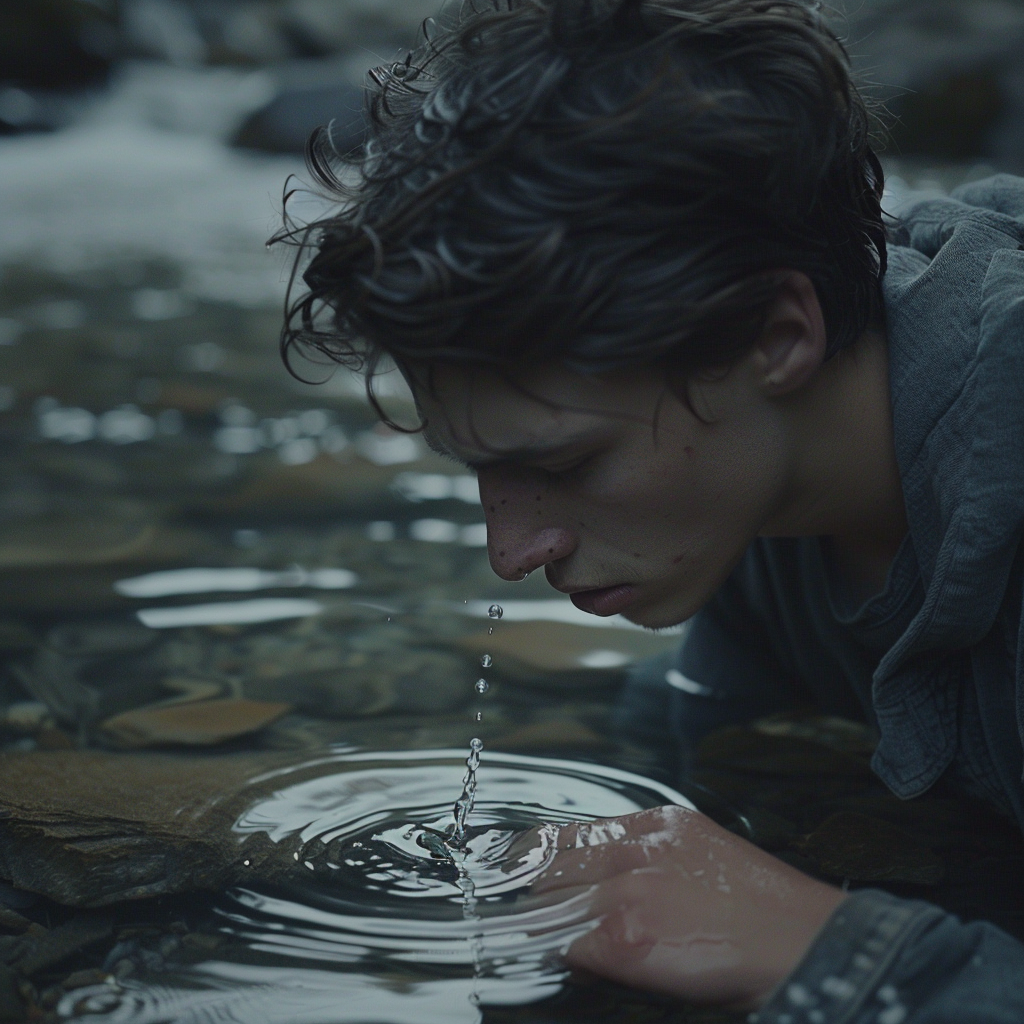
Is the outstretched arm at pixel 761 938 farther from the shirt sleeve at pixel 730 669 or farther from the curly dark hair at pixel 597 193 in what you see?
the shirt sleeve at pixel 730 669

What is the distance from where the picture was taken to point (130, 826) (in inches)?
54.9

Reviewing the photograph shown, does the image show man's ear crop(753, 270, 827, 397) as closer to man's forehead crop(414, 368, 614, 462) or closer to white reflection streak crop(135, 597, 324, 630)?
man's forehead crop(414, 368, 614, 462)

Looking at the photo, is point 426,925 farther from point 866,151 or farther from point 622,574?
point 866,151

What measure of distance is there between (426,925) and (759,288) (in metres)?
0.64

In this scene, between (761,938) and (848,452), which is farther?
(848,452)

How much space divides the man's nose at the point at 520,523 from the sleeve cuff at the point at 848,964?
0.41 m

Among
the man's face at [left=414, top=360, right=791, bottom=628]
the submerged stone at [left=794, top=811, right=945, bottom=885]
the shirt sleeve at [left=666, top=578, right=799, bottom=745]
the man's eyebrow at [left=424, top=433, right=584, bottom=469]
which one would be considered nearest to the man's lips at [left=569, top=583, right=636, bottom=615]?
the man's face at [left=414, top=360, right=791, bottom=628]

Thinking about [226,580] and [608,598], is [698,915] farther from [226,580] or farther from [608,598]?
[226,580]

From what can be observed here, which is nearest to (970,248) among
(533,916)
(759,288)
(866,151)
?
(866,151)

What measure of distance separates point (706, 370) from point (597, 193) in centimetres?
19

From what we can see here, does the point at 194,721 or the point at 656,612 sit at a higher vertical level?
the point at 656,612

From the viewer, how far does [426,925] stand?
121 cm

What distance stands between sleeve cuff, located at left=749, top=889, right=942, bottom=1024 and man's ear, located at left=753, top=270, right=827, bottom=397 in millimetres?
470

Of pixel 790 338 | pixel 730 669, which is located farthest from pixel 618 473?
pixel 730 669
